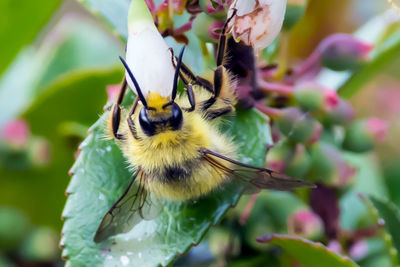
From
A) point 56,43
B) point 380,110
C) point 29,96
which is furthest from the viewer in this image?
point 380,110

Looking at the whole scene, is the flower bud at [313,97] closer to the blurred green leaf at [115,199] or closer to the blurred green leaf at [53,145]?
the blurred green leaf at [115,199]

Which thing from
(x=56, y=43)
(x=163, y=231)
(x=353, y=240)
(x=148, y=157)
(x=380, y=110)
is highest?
(x=148, y=157)

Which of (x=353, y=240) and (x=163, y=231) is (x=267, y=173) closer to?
(x=163, y=231)

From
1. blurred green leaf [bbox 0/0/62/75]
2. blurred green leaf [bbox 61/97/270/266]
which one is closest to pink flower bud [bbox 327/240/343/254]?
blurred green leaf [bbox 61/97/270/266]

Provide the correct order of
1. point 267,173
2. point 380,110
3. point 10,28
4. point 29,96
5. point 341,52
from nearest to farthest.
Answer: point 267,173 < point 341,52 < point 10,28 < point 29,96 < point 380,110

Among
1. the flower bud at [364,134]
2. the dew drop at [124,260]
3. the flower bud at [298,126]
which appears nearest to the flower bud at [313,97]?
the flower bud at [298,126]

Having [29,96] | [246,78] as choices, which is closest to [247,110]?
[246,78]
